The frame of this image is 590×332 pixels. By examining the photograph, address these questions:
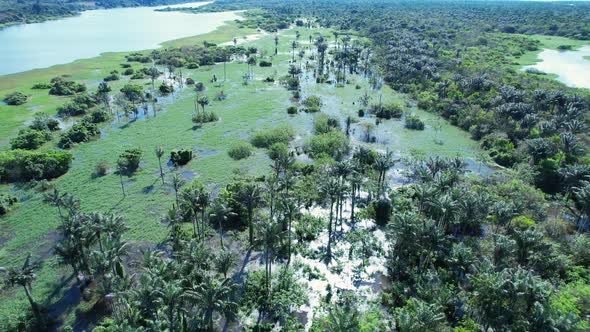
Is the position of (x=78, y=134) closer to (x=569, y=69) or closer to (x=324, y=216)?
(x=324, y=216)

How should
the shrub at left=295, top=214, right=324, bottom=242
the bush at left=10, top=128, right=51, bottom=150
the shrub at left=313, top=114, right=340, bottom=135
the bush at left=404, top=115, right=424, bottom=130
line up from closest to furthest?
the shrub at left=295, top=214, right=324, bottom=242 → the bush at left=10, top=128, right=51, bottom=150 → the shrub at left=313, top=114, right=340, bottom=135 → the bush at left=404, top=115, right=424, bottom=130

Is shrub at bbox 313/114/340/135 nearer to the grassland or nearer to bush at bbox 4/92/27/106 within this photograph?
the grassland

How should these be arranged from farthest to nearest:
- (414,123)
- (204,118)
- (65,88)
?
(65,88), (204,118), (414,123)

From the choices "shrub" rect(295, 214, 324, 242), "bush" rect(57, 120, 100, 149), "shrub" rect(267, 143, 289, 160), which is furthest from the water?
"bush" rect(57, 120, 100, 149)

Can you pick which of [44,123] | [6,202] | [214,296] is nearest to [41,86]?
[44,123]

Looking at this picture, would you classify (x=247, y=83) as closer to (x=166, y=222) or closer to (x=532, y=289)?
(x=166, y=222)

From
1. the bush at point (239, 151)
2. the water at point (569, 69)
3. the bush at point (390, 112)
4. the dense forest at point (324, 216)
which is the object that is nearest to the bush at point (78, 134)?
the dense forest at point (324, 216)

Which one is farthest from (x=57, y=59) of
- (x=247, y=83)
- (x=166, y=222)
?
(x=166, y=222)
